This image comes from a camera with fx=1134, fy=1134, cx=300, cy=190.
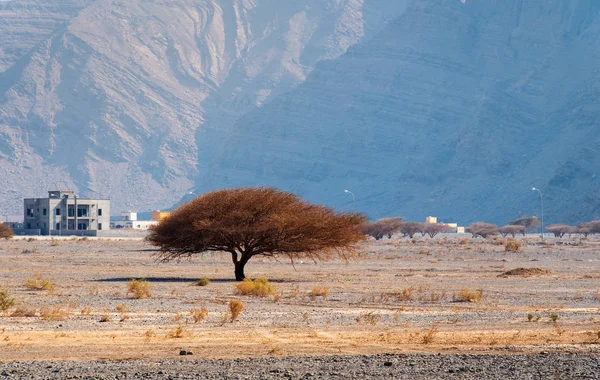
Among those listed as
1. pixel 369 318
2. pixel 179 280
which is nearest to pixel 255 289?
pixel 369 318

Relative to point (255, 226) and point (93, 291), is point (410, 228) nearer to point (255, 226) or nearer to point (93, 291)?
point (255, 226)

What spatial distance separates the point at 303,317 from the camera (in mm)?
27656

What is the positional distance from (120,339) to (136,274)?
27056 millimetres

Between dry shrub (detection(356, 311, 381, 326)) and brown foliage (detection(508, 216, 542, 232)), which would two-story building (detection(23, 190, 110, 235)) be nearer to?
brown foliage (detection(508, 216, 542, 232))

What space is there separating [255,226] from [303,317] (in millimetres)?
15511

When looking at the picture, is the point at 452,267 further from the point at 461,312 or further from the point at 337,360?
the point at 337,360

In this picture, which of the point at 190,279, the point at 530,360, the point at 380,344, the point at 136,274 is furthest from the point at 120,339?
the point at 136,274

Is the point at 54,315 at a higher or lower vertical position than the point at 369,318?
higher

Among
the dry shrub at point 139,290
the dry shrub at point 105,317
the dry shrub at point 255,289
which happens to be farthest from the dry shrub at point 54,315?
the dry shrub at point 255,289

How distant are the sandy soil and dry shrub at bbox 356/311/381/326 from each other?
1.6 inches

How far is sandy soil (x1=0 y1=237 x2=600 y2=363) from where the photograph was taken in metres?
21.3

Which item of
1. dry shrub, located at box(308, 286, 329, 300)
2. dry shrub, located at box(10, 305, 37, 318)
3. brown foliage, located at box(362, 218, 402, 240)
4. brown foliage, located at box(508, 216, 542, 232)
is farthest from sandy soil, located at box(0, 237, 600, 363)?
brown foliage, located at box(508, 216, 542, 232)

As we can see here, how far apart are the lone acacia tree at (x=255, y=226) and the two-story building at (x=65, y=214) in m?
94.5

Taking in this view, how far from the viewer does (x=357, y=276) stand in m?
49.4
